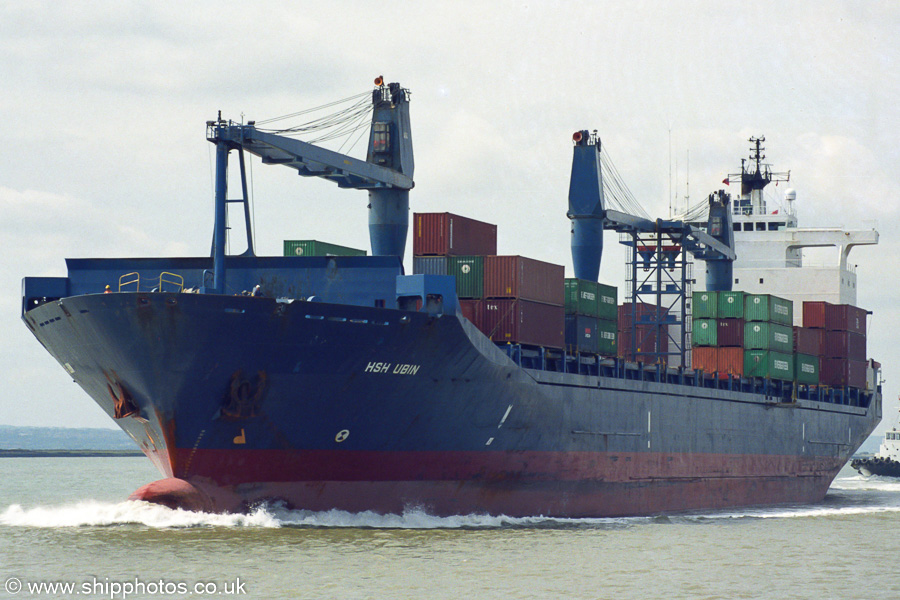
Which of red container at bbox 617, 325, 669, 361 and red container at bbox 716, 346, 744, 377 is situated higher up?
red container at bbox 617, 325, 669, 361

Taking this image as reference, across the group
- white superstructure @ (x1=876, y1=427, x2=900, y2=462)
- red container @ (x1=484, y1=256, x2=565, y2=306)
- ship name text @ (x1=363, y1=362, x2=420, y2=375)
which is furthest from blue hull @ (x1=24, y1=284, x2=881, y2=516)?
white superstructure @ (x1=876, y1=427, x2=900, y2=462)

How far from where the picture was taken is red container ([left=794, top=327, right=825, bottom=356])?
4653 cm

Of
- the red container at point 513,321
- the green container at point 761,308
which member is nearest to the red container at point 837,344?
the green container at point 761,308

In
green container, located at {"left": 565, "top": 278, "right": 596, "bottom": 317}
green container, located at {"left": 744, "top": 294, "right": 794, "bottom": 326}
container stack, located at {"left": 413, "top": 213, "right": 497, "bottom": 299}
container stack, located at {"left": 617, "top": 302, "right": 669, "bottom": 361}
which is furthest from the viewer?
container stack, located at {"left": 617, "top": 302, "right": 669, "bottom": 361}

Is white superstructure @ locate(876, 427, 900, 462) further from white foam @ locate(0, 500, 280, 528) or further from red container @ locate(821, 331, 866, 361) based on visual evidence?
white foam @ locate(0, 500, 280, 528)

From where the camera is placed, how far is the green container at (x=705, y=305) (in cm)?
4344

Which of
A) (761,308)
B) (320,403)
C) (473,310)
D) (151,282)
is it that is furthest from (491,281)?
(761,308)

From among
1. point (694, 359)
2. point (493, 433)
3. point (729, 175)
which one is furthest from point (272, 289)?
point (729, 175)

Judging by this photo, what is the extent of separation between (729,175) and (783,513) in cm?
2600

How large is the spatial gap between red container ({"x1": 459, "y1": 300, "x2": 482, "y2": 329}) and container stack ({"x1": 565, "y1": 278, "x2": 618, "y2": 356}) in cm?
419

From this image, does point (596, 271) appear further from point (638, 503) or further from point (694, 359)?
point (638, 503)

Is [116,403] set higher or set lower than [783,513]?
higher

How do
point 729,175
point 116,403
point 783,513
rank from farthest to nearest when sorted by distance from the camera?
1. point 729,175
2. point 783,513
3. point 116,403

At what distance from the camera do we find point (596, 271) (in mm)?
42469
